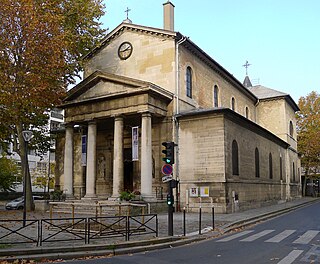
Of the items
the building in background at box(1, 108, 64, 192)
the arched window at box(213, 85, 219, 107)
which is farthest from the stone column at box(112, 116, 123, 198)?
the building in background at box(1, 108, 64, 192)

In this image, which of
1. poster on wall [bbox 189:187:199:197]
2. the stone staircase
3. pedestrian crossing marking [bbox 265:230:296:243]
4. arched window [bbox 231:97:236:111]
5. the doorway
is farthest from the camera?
arched window [bbox 231:97:236:111]

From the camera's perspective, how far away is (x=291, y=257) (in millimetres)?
8781

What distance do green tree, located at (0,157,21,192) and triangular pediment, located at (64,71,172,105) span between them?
20.9 metres

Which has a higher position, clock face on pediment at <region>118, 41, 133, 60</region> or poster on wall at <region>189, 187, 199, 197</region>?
clock face on pediment at <region>118, 41, 133, 60</region>

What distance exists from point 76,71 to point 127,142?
6.46m

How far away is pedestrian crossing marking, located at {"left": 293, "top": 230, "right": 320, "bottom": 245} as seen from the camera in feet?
36.9

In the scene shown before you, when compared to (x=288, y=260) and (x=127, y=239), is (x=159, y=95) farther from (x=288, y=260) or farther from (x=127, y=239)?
(x=288, y=260)

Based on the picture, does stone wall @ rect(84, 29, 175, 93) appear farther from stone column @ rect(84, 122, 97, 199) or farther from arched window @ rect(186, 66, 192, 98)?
stone column @ rect(84, 122, 97, 199)

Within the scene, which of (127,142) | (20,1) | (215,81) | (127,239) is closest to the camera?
(127,239)

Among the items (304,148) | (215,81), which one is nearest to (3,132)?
(215,81)

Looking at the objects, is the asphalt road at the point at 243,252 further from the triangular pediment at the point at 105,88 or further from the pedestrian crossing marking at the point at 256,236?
the triangular pediment at the point at 105,88

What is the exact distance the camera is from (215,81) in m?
30.5

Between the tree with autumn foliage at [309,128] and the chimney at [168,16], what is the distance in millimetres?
29574

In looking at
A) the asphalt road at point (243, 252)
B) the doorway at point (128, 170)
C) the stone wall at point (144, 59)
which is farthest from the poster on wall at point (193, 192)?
the asphalt road at point (243, 252)
